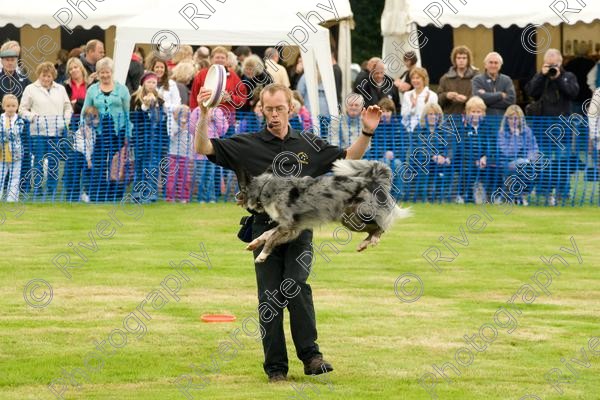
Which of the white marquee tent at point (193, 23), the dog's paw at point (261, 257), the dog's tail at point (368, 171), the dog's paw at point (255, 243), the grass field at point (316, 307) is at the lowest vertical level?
the grass field at point (316, 307)

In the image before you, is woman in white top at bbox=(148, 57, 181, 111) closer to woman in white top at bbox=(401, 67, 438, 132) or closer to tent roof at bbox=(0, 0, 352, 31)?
tent roof at bbox=(0, 0, 352, 31)

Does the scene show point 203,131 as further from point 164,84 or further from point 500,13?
point 500,13

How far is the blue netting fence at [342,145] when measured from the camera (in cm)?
1925

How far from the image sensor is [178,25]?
20406 millimetres

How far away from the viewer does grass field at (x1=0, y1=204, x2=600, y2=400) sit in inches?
366

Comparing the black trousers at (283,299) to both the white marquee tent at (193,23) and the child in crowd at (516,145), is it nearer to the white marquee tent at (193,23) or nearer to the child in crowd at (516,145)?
the child in crowd at (516,145)

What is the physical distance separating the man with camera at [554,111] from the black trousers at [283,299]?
463 inches

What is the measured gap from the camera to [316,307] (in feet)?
40.2

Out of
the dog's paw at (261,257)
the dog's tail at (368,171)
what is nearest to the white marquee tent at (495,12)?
the dog's tail at (368,171)

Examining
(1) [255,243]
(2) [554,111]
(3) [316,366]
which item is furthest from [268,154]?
(2) [554,111]

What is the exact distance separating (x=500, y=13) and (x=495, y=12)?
0.28 ft

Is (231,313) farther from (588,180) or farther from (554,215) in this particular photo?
(588,180)

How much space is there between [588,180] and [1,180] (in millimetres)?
8882

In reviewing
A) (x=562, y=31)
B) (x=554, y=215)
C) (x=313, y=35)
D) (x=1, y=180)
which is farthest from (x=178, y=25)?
(x=562, y=31)
